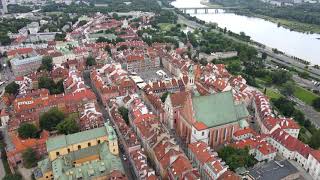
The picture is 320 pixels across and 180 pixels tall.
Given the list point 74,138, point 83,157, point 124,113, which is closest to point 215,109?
point 124,113

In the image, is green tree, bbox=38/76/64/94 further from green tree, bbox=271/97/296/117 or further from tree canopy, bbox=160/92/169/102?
green tree, bbox=271/97/296/117

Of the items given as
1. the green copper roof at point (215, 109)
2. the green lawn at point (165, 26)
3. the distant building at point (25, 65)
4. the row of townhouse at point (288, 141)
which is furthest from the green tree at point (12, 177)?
the green lawn at point (165, 26)

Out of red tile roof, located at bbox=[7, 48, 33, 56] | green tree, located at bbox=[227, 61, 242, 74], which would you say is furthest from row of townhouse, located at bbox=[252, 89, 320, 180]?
red tile roof, located at bbox=[7, 48, 33, 56]

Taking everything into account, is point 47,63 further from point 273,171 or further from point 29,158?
point 273,171

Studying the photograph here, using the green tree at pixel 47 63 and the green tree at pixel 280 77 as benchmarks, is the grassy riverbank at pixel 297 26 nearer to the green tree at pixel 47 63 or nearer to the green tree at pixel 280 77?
the green tree at pixel 280 77

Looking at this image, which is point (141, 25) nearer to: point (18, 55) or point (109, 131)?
point (18, 55)

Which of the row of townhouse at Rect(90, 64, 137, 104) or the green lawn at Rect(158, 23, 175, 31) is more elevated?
the green lawn at Rect(158, 23, 175, 31)
